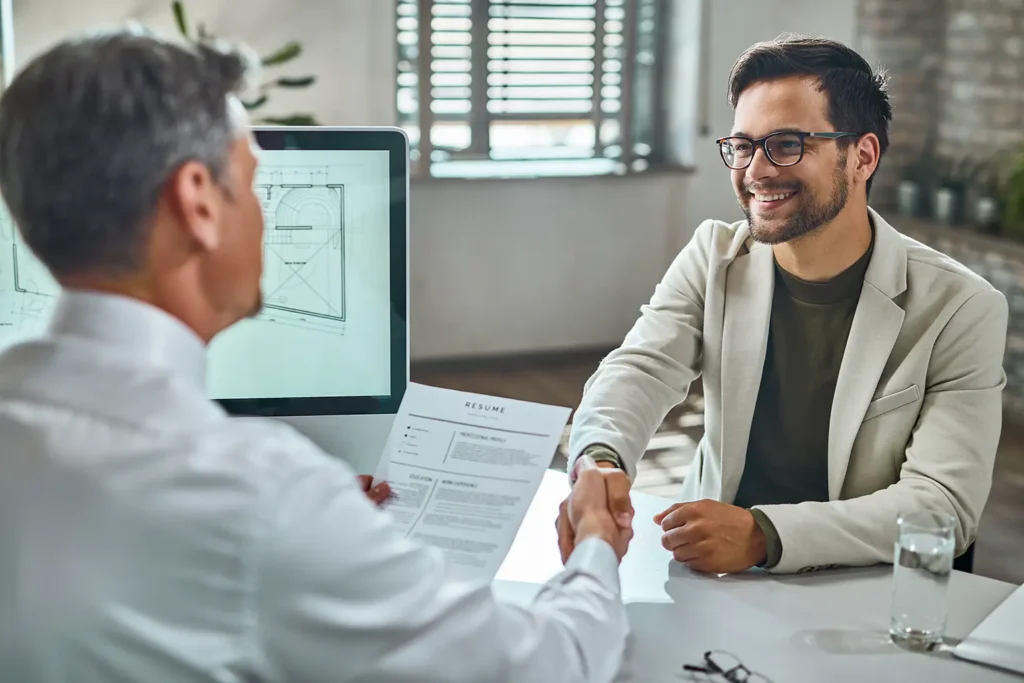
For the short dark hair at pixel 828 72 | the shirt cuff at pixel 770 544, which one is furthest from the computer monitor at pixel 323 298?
the short dark hair at pixel 828 72

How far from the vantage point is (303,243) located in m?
1.42

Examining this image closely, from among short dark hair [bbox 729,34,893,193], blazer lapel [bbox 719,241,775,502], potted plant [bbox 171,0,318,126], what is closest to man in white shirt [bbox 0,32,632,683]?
blazer lapel [bbox 719,241,775,502]

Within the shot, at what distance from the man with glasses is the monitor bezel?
28cm

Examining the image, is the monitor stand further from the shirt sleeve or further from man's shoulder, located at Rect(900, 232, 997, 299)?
man's shoulder, located at Rect(900, 232, 997, 299)

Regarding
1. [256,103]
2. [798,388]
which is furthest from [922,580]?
[256,103]

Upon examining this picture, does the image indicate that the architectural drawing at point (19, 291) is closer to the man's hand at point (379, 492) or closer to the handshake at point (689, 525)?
the man's hand at point (379, 492)

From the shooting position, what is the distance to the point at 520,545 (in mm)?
1385

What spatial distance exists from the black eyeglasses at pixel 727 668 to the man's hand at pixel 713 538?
192 millimetres

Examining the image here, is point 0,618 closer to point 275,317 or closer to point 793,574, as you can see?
point 275,317

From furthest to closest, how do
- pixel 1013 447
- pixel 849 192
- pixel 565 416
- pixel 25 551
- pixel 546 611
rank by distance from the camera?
pixel 1013 447
pixel 849 192
pixel 565 416
pixel 546 611
pixel 25 551

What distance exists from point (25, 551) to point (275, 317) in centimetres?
76

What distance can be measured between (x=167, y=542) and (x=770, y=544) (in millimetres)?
823

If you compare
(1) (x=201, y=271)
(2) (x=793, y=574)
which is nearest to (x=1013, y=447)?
(2) (x=793, y=574)

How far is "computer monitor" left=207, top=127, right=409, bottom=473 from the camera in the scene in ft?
4.60
